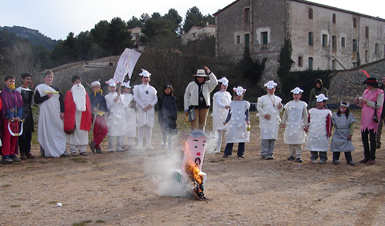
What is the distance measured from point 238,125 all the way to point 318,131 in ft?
6.04

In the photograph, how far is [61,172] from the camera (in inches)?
347

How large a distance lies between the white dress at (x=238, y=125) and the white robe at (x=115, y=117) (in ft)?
9.39

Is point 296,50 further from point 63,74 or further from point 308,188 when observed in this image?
point 308,188

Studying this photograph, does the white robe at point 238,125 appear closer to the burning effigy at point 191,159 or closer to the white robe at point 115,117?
the white robe at point 115,117

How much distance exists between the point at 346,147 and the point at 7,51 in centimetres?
5213

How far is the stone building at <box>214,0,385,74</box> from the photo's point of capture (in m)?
44.7

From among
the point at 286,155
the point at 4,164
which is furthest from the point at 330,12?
the point at 4,164

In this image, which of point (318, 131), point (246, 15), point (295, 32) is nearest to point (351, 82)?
point (295, 32)

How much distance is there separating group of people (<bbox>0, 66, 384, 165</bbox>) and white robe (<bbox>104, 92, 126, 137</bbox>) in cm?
2

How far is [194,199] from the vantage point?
6613mm

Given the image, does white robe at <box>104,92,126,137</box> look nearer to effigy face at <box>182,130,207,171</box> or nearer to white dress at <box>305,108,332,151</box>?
white dress at <box>305,108,332,151</box>

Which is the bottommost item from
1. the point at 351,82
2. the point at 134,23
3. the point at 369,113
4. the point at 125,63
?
the point at 369,113

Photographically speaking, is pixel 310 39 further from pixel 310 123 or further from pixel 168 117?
pixel 310 123

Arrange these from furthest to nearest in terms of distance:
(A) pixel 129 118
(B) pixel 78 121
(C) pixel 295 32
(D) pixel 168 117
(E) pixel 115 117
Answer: (C) pixel 295 32, (A) pixel 129 118, (D) pixel 168 117, (E) pixel 115 117, (B) pixel 78 121
